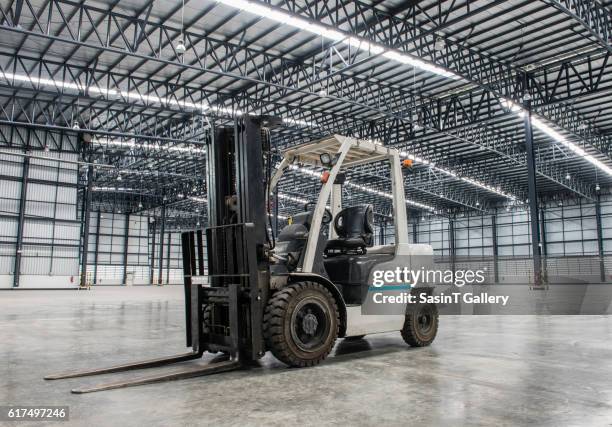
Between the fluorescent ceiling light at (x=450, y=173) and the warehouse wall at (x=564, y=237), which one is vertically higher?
the fluorescent ceiling light at (x=450, y=173)

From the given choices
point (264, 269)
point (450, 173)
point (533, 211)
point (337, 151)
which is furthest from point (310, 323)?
point (450, 173)

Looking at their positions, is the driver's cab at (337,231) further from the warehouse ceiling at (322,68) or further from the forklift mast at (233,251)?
the warehouse ceiling at (322,68)

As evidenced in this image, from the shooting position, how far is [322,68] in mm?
A: 18391

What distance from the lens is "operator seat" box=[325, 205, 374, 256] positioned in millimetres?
6723

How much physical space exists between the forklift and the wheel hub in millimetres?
12

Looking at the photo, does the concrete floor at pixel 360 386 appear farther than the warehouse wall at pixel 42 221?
No

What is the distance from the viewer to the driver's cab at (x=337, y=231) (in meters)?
6.02

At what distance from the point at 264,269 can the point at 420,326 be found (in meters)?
3.00

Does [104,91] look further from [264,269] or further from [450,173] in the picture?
[450,173]

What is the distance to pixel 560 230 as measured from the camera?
151ft

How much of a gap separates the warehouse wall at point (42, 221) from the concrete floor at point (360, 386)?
30.1m

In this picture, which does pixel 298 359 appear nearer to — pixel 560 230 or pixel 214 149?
pixel 214 149

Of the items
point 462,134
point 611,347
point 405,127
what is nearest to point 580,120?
point 462,134

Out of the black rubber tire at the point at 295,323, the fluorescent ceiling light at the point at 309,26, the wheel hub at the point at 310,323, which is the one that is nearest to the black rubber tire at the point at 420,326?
the black rubber tire at the point at 295,323
